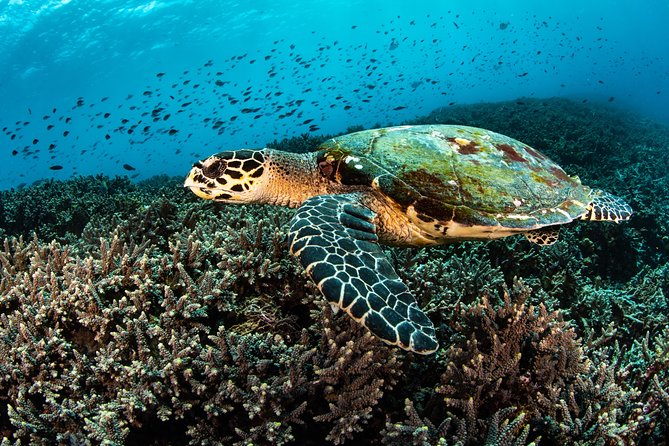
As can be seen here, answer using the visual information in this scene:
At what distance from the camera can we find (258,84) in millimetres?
90375

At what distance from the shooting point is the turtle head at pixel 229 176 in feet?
10.5

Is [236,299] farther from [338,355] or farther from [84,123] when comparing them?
[84,123]

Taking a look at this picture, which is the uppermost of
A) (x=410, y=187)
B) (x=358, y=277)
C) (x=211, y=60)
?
(x=358, y=277)

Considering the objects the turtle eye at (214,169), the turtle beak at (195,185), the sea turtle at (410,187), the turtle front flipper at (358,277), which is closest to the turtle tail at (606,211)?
the sea turtle at (410,187)

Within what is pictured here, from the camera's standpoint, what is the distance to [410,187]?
3004mm

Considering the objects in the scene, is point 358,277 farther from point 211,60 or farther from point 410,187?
point 211,60

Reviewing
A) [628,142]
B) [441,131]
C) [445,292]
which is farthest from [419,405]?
[628,142]

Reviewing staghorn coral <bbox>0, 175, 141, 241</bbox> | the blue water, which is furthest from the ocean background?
the blue water

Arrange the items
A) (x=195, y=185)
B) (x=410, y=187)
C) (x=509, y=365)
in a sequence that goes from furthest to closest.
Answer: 1. (x=195, y=185)
2. (x=410, y=187)
3. (x=509, y=365)

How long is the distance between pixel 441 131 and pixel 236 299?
8.79 feet

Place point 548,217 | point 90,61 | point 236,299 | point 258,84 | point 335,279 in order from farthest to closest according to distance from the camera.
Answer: point 258,84
point 90,61
point 548,217
point 236,299
point 335,279

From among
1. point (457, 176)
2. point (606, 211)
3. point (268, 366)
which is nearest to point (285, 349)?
point (268, 366)

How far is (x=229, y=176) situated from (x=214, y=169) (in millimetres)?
158

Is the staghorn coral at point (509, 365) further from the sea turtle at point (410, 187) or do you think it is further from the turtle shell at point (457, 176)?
the turtle shell at point (457, 176)
